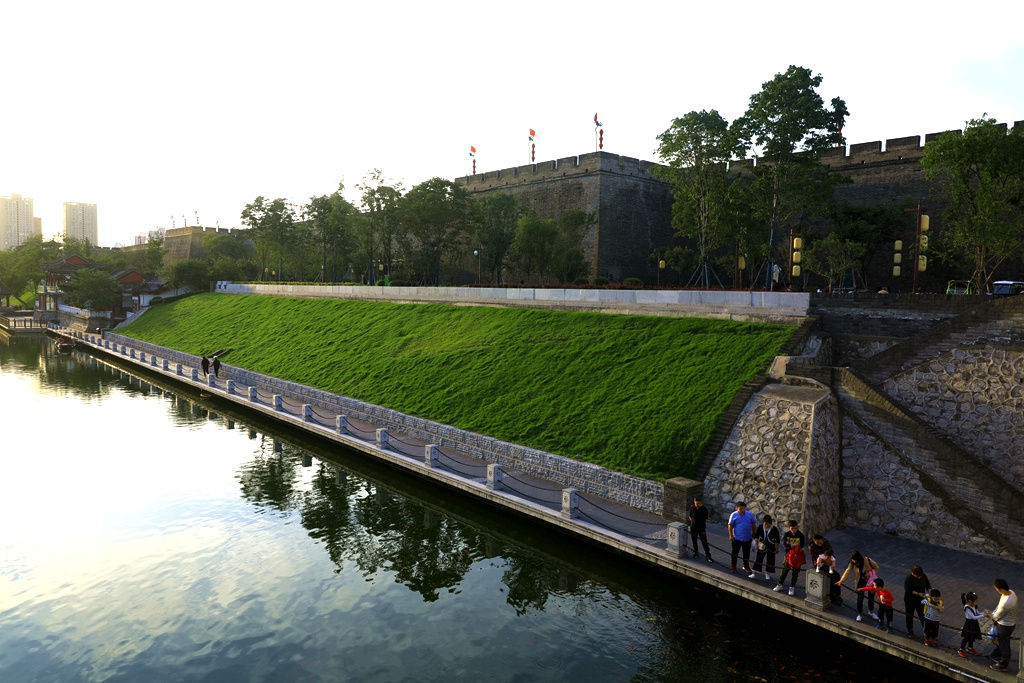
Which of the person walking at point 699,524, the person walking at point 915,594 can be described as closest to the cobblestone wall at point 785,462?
the person walking at point 699,524

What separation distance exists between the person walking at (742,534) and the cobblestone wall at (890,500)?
14.1 ft

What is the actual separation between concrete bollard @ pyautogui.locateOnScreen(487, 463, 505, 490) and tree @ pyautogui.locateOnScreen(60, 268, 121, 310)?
6328 cm

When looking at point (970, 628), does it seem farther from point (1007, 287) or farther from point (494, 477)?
point (1007, 287)

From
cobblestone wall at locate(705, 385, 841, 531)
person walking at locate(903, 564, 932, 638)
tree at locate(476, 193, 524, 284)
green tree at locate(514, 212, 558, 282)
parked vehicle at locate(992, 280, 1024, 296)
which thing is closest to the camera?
person walking at locate(903, 564, 932, 638)

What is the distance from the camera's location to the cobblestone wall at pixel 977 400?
1567 centimetres

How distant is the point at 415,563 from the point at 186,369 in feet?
107

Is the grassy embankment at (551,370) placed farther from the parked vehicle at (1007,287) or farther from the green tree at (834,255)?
the parked vehicle at (1007,287)

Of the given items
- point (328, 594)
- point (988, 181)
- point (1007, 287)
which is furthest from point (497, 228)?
point (328, 594)

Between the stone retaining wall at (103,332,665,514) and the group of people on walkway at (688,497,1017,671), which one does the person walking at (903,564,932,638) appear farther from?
the stone retaining wall at (103,332,665,514)

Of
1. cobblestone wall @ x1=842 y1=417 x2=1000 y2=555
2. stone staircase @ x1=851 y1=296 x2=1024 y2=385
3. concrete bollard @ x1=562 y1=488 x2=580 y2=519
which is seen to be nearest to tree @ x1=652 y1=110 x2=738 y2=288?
stone staircase @ x1=851 y1=296 x2=1024 y2=385

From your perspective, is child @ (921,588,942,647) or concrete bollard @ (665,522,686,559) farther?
concrete bollard @ (665,522,686,559)

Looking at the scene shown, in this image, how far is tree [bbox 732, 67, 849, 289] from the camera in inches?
1198

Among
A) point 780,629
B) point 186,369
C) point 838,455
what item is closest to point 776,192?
point 838,455

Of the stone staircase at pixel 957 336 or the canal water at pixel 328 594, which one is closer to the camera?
the canal water at pixel 328 594
